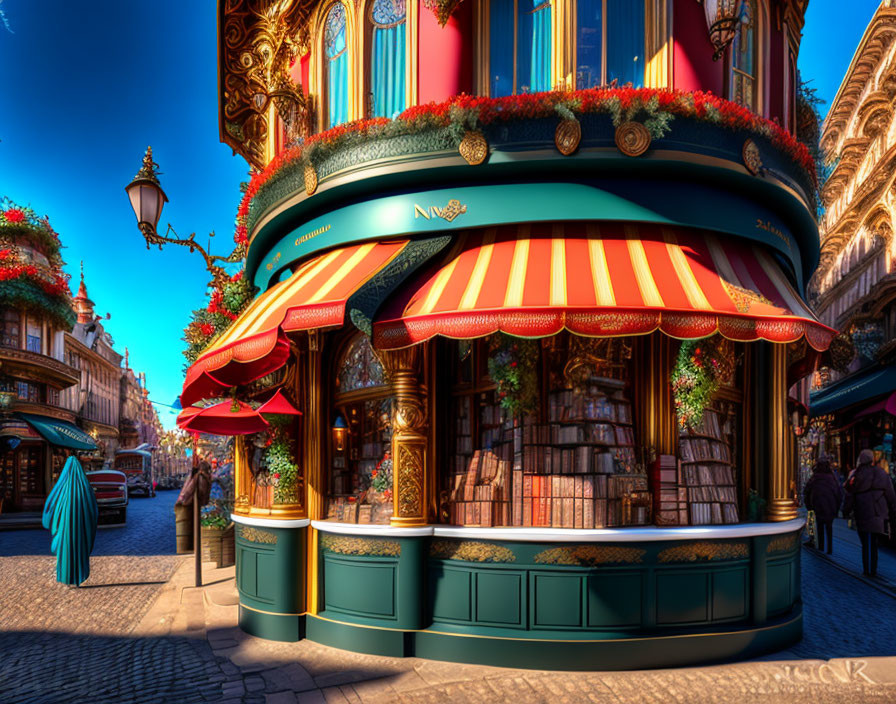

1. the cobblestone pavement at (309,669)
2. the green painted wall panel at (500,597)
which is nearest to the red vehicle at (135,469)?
the cobblestone pavement at (309,669)

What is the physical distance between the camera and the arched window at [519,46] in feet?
27.3

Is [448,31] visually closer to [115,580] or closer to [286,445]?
[286,445]

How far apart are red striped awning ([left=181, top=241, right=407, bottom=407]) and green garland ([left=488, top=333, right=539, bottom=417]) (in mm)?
1591

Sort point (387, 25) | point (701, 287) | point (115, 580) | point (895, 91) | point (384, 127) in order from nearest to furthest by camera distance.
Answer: point (701, 287) → point (384, 127) → point (387, 25) → point (115, 580) → point (895, 91)

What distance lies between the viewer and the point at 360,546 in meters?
7.61

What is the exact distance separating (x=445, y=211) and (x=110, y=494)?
20.3 meters

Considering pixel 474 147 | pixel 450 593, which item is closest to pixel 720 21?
pixel 474 147

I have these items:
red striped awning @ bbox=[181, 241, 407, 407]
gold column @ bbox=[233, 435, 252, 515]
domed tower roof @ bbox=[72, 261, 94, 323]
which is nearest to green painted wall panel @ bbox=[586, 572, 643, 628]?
red striped awning @ bbox=[181, 241, 407, 407]

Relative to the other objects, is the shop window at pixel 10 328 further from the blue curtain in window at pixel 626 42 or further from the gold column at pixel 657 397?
the gold column at pixel 657 397

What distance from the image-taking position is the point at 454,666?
703 cm

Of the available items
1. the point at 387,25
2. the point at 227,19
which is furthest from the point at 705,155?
the point at 227,19

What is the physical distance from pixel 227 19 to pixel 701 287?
27.2 ft

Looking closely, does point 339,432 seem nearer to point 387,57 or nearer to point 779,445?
point 387,57

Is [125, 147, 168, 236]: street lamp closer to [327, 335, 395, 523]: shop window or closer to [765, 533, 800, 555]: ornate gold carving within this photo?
[327, 335, 395, 523]: shop window
